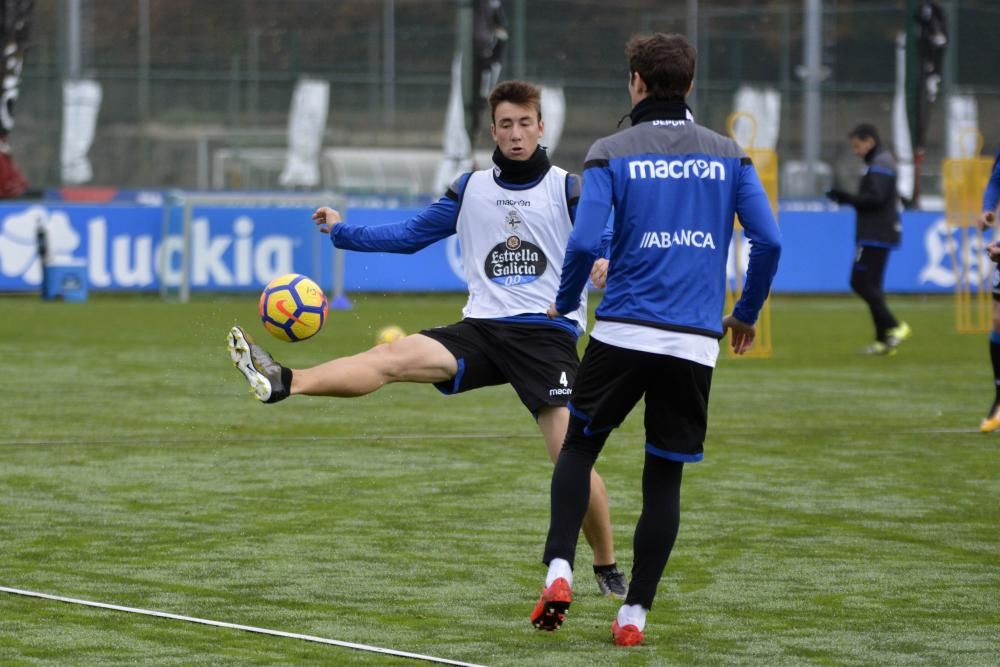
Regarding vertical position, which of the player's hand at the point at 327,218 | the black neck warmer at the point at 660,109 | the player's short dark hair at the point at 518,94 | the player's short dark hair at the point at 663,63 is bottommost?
the player's hand at the point at 327,218

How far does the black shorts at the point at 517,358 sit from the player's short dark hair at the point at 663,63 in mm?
1354

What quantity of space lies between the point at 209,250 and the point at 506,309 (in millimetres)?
19146

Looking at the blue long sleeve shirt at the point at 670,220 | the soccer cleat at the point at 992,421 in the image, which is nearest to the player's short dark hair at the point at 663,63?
the blue long sleeve shirt at the point at 670,220

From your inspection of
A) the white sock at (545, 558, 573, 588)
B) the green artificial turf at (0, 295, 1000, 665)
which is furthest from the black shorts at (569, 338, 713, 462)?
the green artificial turf at (0, 295, 1000, 665)

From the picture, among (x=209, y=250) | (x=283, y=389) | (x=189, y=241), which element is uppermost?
(x=283, y=389)

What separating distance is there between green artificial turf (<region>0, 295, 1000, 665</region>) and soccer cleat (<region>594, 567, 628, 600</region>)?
0.06 metres

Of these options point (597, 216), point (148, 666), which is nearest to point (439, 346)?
point (597, 216)

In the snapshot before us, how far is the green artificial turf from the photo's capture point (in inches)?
233

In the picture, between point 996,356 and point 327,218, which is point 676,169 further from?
point 996,356

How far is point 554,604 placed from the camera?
572cm

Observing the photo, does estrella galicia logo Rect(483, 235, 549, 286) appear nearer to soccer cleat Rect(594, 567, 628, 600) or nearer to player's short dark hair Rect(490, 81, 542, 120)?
player's short dark hair Rect(490, 81, 542, 120)

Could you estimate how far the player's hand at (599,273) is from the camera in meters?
6.14

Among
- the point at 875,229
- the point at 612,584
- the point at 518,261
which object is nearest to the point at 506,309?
the point at 518,261

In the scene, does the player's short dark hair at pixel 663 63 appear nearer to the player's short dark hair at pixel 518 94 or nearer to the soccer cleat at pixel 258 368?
the player's short dark hair at pixel 518 94
